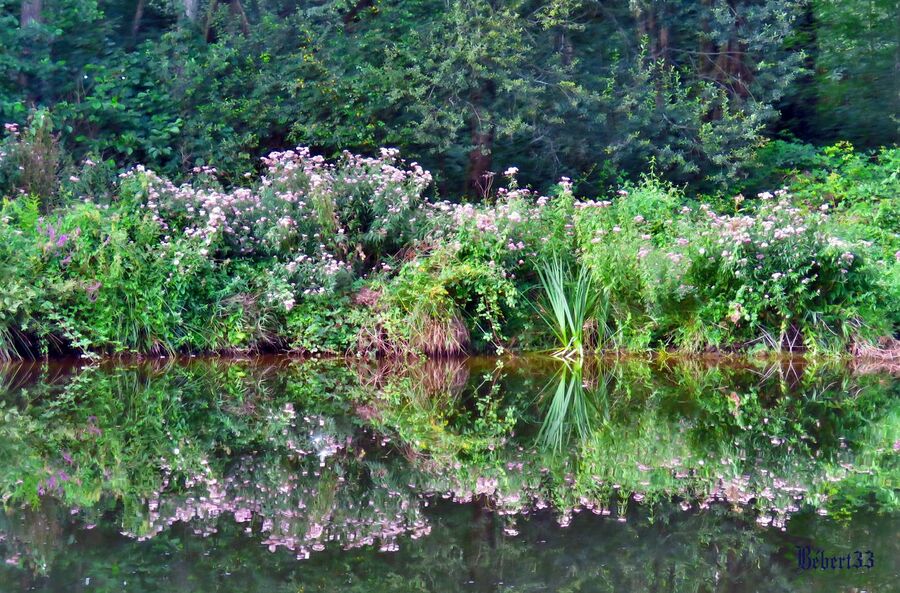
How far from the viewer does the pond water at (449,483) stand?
15.5 ft

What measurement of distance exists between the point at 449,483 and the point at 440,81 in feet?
30.2

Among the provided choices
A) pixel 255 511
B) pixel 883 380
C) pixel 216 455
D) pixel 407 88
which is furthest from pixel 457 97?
pixel 255 511

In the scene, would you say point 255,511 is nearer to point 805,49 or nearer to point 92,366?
point 92,366

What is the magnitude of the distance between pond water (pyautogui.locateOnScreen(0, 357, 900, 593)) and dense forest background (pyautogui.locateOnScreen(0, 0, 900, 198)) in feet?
18.1

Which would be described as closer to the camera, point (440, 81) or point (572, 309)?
point (572, 309)

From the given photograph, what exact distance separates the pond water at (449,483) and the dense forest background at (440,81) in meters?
5.53

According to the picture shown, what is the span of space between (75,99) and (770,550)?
519 inches

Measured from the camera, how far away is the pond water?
15.5ft

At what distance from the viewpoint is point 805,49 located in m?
17.8

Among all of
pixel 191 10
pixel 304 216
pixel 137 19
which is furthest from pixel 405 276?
pixel 137 19

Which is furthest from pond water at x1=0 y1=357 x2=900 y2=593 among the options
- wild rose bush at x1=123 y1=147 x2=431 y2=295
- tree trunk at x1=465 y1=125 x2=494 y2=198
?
tree trunk at x1=465 y1=125 x2=494 y2=198

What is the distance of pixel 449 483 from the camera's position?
6.28m

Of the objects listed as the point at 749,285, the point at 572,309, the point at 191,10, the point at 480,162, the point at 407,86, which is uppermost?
the point at 191,10

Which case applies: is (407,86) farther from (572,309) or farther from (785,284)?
(785,284)
